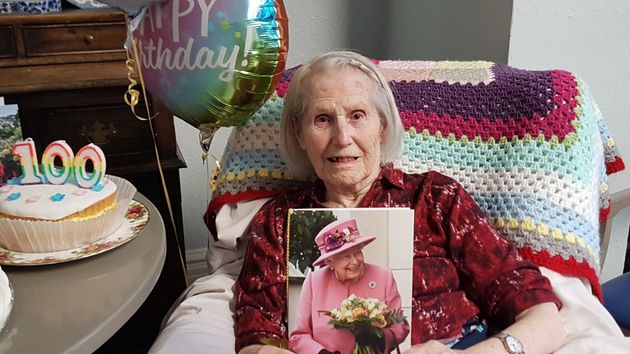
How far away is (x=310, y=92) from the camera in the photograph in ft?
3.96

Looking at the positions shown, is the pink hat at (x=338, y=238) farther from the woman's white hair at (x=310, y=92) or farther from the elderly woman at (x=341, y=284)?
the woman's white hair at (x=310, y=92)

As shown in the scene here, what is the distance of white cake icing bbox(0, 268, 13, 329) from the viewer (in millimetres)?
766

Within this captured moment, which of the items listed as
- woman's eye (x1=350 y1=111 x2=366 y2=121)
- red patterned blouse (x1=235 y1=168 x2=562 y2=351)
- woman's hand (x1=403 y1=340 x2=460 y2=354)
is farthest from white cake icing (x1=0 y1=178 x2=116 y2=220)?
woman's hand (x1=403 y1=340 x2=460 y2=354)

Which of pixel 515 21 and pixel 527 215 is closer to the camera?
pixel 527 215

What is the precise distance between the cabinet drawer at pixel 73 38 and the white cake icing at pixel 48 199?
2.12ft

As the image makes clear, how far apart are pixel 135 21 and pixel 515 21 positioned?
103 cm

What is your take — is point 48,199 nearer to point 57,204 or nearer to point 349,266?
point 57,204

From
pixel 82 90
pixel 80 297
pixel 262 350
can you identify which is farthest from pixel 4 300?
pixel 82 90

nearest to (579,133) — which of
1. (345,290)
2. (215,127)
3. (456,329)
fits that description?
(456,329)

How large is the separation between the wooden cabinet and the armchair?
1.20 ft

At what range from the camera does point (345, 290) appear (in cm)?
99

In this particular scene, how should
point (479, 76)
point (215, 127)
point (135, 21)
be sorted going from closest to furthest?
1. point (135, 21)
2. point (215, 127)
3. point (479, 76)

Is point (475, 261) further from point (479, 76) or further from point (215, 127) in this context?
point (215, 127)

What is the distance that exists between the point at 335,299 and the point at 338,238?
0.31 ft
